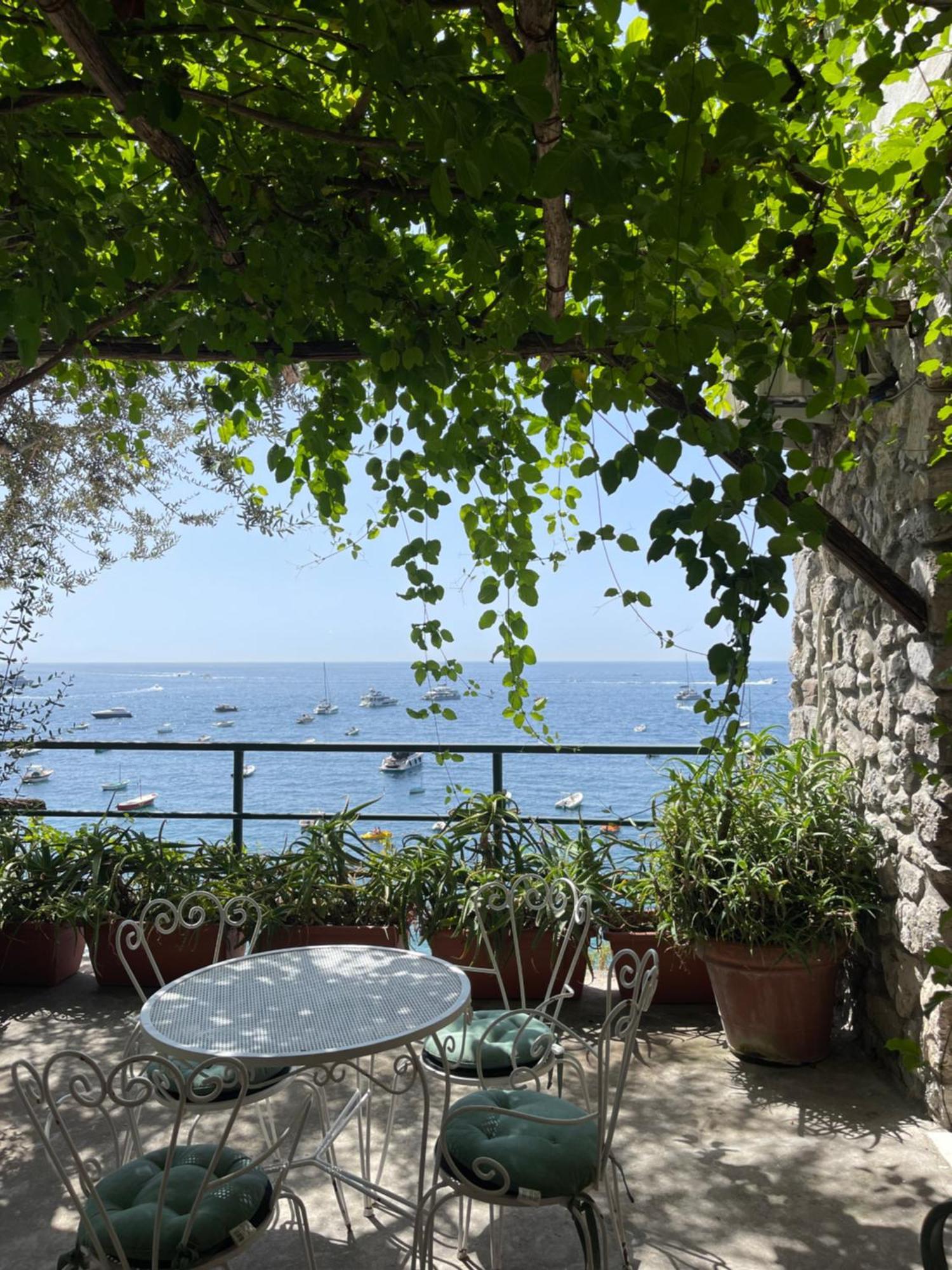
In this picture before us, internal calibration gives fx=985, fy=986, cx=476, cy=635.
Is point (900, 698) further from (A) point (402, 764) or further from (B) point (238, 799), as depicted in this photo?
(A) point (402, 764)

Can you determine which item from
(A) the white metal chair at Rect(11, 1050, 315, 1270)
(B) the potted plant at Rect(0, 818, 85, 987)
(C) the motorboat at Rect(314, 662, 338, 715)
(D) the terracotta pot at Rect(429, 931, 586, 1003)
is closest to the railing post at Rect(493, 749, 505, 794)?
(D) the terracotta pot at Rect(429, 931, 586, 1003)

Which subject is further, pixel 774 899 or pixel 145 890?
pixel 145 890

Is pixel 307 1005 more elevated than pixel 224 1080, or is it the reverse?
pixel 307 1005

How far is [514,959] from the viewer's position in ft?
12.1

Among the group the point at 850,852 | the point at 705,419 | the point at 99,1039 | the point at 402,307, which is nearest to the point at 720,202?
the point at 705,419

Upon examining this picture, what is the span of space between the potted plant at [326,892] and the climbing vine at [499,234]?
1.20 metres

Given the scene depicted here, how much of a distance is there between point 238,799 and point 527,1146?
2743mm

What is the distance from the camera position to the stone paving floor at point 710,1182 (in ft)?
7.48

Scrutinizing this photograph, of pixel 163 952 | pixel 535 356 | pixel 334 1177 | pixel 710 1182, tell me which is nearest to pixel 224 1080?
pixel 334 1177

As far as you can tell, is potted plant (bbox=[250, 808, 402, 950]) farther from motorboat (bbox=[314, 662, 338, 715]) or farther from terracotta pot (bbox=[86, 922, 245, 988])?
motorboat (bbox=[314, 662, 338, 715])

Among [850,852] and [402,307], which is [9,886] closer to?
[402,307]

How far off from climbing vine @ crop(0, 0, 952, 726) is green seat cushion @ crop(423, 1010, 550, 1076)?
3.26ft

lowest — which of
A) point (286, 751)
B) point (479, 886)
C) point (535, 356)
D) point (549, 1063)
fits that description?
point (549, 1063)

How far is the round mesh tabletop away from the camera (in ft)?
6.50
